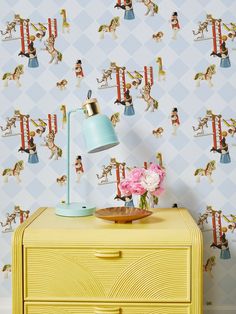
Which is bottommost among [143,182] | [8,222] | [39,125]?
[8,222]

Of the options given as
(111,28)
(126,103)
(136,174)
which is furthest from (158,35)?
(136,174)

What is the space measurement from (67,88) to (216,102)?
28.7 inches

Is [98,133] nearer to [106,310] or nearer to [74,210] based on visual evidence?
[74,210]

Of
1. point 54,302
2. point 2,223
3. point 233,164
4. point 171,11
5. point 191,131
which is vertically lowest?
point 54,302

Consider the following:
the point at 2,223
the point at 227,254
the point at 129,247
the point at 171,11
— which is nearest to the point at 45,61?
the point at 171,11

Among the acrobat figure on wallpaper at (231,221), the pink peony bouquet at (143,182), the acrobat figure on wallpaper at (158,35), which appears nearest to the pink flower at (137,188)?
the pink peony bouquet at (143,182)

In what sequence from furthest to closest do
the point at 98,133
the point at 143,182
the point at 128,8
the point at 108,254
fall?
the point at 128,8 < the point at 143,182 < the point at 98,133 < the point at 108,254

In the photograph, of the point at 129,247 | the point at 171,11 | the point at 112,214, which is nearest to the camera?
the point at 129,247

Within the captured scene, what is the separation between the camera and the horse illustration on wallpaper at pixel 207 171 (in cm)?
251

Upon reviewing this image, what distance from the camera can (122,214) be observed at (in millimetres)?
2186

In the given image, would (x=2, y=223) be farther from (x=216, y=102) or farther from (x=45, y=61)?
(x=216, y=102)

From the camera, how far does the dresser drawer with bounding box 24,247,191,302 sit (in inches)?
79.1

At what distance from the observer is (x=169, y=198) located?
8.32ft

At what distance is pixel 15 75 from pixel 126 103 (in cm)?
56
